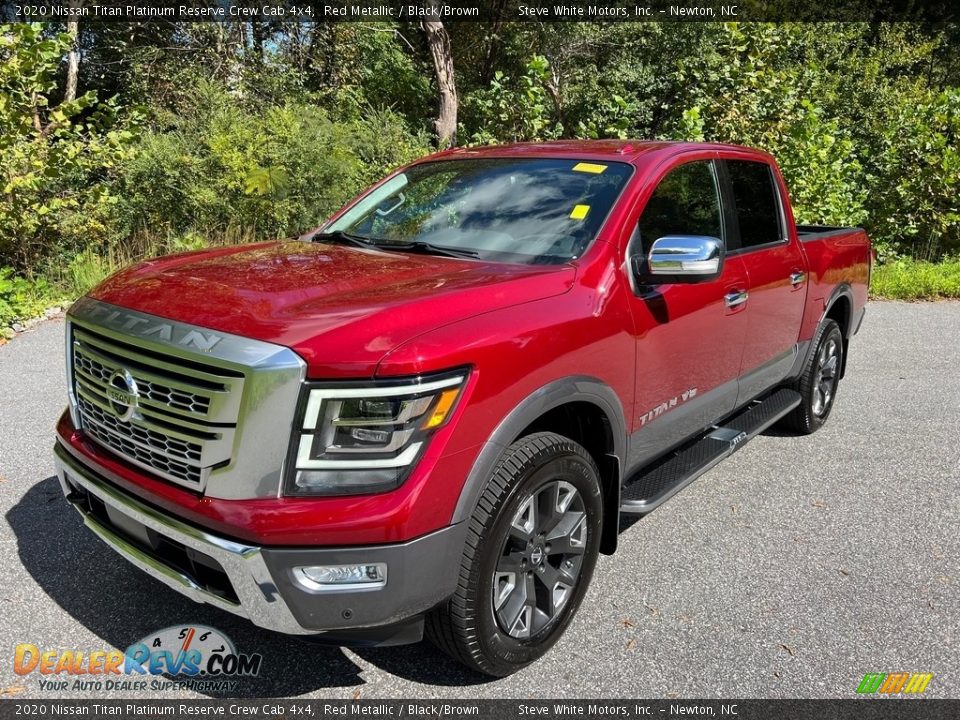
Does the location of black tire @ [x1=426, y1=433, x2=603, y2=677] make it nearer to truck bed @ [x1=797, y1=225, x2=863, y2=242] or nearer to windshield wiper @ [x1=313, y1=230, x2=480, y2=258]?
windshield wiper @ [x1=313, y1=230, x2=480, y2=258]

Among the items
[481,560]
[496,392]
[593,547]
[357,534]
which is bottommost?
[593,547]

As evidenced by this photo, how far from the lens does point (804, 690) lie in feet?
8.27

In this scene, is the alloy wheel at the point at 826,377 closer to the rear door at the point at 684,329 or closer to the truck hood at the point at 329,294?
the rear door at the point at 684,329

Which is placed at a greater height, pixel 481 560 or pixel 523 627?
pixel 481 560

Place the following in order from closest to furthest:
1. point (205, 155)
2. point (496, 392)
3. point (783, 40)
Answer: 1. point (496, 392)
2. point (205, 155)
3. point (783, 40)

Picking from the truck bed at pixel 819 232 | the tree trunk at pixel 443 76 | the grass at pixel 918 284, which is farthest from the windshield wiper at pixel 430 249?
the tree trunk at pixel 443 76

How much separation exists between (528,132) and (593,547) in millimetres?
8802

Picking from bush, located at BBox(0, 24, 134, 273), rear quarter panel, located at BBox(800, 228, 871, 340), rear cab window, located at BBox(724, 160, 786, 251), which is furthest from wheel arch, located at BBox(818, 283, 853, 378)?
bush, located at BBox(0, 24, 134, 273)

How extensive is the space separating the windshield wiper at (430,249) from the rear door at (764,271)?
148 centimetres

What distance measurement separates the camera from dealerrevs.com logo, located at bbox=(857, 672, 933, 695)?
99.3 inches

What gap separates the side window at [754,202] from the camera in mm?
3951

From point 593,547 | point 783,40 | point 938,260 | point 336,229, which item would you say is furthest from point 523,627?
point 938,260

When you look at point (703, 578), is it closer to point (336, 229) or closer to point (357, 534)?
point (357, 534)

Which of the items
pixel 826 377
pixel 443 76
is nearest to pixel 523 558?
pixel 826 377
